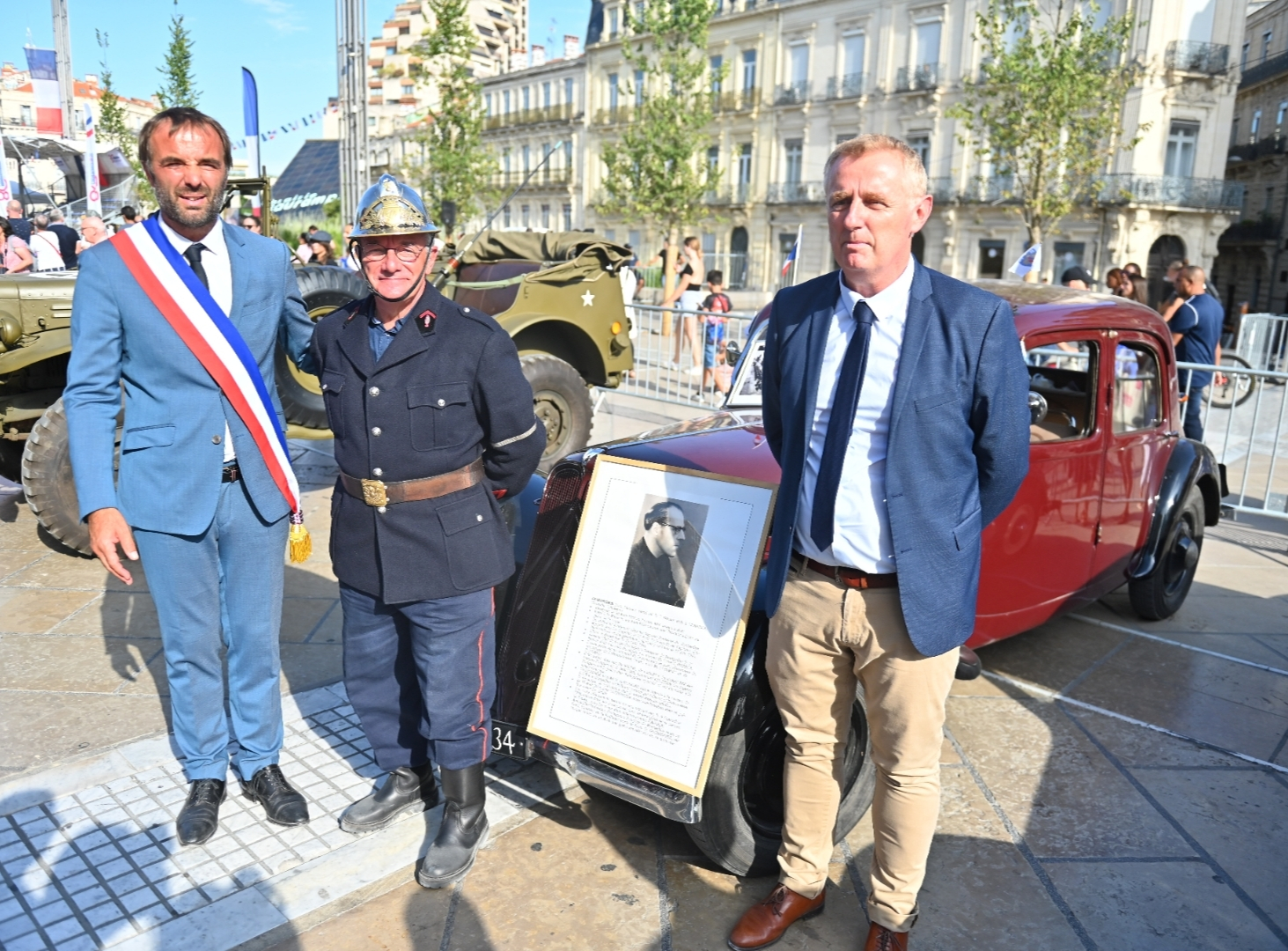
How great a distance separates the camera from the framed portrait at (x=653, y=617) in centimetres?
273

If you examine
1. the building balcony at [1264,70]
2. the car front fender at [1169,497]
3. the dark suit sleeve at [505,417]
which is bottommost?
the car front fender at [1169,497]

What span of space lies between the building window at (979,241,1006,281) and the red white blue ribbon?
3756 cm

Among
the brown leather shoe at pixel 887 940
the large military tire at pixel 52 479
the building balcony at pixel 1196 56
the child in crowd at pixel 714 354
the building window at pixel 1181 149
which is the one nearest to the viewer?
the brown leather shoe at pixel 887 940

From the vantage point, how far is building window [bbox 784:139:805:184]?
43.2 m

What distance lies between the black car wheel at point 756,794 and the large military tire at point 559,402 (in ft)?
16.5

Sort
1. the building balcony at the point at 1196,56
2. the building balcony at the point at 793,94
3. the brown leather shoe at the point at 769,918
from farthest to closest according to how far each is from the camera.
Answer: the building balcony at the point at 793,94 < the building balcony at the point at 1196,56 < the brown leather shoe at the point at 769,918

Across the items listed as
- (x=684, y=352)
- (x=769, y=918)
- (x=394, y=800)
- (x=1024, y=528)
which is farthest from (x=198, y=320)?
(x=684, y=352)

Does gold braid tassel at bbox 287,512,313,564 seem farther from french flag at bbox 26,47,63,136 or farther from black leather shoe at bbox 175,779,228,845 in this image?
french flag at bbox 26,47,63,136

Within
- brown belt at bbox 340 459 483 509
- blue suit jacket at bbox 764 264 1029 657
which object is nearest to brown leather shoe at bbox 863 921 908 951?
blue suit jacket at bbox 764 264 1029 657

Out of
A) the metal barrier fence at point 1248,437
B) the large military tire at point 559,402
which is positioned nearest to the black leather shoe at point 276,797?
the large military tire at point 559,402

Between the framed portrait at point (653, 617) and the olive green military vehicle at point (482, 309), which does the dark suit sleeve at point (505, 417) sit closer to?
the framed portrait at point (653, 617)

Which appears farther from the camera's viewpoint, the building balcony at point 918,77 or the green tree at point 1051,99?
the building balcony at point 918,77

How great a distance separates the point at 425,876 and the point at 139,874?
2.70ft

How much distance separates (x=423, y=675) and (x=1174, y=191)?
37413mm
